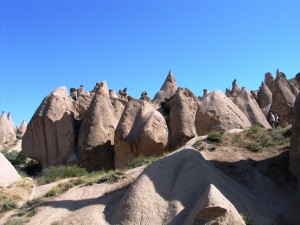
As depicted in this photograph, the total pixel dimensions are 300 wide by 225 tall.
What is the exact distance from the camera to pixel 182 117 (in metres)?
24.4

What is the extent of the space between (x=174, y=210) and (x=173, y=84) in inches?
1123

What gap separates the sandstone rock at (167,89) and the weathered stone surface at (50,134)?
11563 mm

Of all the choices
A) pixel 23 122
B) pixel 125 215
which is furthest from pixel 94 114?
pixel 23 122

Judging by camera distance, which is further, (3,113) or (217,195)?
(3,113)

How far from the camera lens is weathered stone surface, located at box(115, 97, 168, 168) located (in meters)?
23.4

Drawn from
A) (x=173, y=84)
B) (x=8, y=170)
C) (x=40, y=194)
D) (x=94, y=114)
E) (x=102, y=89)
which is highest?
(x=173, y=84)

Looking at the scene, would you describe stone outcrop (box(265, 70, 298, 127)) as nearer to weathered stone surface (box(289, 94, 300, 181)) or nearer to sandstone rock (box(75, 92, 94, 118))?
sandstone rock (box(75, 92, 94, 118))

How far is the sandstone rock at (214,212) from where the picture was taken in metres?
11.9

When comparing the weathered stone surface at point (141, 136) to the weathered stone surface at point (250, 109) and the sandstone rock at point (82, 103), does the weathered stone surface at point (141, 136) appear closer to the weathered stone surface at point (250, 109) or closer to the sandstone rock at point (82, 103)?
the weathered stone surface at point (250, 109)

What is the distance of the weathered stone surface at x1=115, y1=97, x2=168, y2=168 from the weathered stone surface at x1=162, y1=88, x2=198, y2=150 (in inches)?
19.6

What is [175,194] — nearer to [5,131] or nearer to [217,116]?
[217,116]

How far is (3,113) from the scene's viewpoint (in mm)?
52312

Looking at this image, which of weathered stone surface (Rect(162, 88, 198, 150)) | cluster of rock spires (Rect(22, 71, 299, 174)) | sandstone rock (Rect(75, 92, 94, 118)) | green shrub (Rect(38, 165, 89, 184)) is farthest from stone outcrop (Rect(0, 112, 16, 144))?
green shrub (Rect(38, 165, 89, 184))

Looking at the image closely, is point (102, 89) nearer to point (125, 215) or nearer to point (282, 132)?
point (282, 132)
